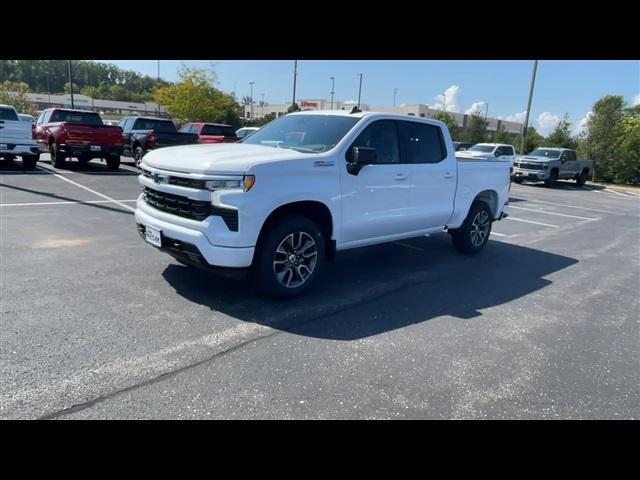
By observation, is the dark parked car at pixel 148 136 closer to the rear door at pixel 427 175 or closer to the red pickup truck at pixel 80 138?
the red pickup truck at pixel 80 138

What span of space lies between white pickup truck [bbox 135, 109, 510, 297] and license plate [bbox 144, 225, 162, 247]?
0.01 metres

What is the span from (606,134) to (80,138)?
2909cm

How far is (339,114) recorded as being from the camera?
559cm

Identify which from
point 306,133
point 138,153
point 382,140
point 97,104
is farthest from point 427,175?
point 97,104

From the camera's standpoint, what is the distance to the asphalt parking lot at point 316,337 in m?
2.98

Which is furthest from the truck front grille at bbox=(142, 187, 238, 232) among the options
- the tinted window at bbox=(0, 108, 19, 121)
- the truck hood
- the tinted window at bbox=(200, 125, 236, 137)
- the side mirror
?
the tinted window at bbox=(200, 125, 236, 137)

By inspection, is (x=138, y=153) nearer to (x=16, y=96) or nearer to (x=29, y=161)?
(x=29, y=161)

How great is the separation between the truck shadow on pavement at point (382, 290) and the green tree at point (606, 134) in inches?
983

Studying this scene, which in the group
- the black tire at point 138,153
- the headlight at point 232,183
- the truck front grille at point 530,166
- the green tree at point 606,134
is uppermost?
the green tree at point 606,134

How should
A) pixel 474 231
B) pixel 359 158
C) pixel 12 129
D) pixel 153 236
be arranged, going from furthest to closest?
pixel 12 129, pixel 474 231, pixel 359 158, pixel 153 236

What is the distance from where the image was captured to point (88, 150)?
47.3 ft

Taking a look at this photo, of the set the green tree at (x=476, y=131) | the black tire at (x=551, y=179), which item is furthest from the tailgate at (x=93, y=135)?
the green tree at (x=476, y=131)

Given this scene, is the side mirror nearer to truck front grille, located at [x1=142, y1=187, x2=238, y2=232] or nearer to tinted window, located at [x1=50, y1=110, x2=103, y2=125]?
truck front grille, located at [x1=142, y1=187, x2=238, y2=232]
